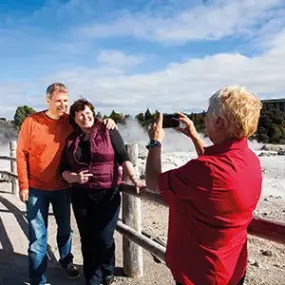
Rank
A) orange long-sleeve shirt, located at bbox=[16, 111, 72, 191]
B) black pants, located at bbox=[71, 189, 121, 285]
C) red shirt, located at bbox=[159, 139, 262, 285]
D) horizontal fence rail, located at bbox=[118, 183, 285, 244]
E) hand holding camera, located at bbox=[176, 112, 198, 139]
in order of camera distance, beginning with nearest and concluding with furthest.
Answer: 1. red shirt, located at bbox=[159, 139, 262, 285]
2. horizontal fence rail, located at bbox=[118, 183, 285, 244]
3. hand holding camera, located at bbox=[176, 112, 198, 139]
4. black pants, located at bbox=[71, 189, 121, 285]
5. orange long-sleeve shirt, located at bbox=[16, 111, 72, 191]

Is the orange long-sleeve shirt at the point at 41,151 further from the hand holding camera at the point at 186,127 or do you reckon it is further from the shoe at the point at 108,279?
the hand holding camera at the point at 186,127

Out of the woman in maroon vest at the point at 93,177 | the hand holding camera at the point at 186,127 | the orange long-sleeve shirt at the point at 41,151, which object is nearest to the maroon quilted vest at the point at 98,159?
the woman in maroon vest at the point at 93,177

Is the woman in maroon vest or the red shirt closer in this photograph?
the red shirt

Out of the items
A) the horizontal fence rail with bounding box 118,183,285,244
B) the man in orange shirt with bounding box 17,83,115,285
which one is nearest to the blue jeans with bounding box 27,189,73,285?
the man in orange shirt with bounding box 17,83,115,285

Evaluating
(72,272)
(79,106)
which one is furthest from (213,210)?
(72,272)

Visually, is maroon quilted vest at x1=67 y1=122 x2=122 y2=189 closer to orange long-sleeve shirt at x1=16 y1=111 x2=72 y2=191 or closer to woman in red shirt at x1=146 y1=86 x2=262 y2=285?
orange long-sleeve shirt at x1=16 y1=111 x2=72 y2=191

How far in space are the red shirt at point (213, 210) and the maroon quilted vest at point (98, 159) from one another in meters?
1.30

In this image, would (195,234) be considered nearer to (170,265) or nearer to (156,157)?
(170,265)

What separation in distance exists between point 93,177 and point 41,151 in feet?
1.86

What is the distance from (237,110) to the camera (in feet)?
6.15

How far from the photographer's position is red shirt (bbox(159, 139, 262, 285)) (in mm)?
1856

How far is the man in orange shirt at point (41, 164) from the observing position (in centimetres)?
361

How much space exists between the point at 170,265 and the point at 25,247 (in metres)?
3.30

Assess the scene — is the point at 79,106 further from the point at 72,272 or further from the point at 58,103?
the point at 72,272
